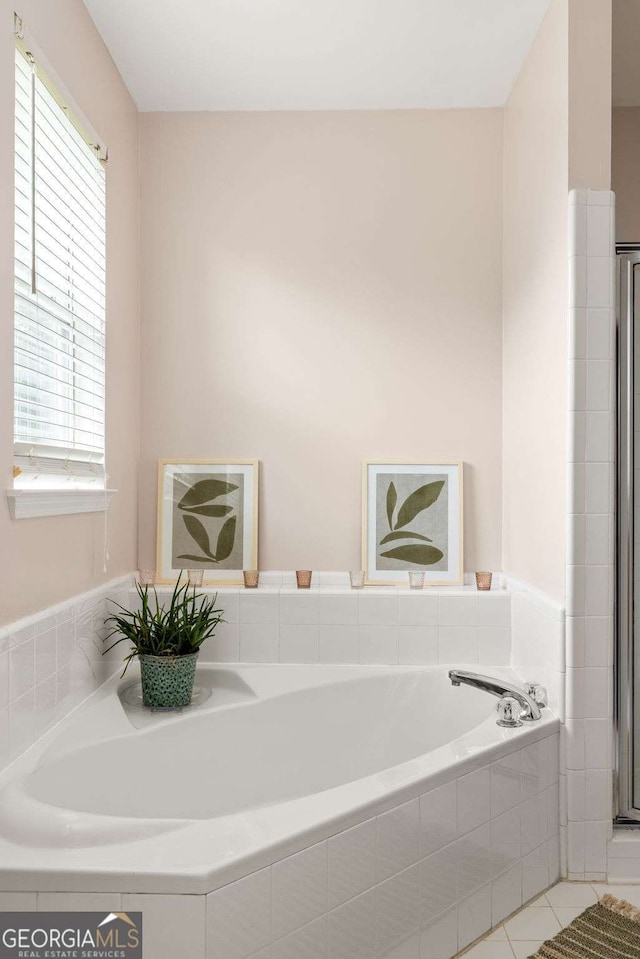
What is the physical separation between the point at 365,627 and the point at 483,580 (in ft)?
1.57

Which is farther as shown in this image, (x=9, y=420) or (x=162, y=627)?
(x=162, y=627)

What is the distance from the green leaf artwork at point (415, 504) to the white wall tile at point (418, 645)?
410 mm

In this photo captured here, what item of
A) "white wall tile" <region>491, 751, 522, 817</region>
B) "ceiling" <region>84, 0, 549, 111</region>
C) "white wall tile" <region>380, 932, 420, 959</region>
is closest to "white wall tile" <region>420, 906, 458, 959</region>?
"white wall tile" <region>380, 932, 420, 959</region>

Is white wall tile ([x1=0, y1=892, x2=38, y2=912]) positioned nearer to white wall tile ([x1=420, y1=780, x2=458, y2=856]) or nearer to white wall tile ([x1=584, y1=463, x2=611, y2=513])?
white wall tile ([x1=420, y1=780, x2=458, y2=856])

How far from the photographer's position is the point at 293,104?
113 inches

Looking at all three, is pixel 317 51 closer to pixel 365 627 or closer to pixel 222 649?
pixel 365 627

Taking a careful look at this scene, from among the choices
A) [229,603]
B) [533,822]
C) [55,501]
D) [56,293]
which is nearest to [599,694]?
[533,822]

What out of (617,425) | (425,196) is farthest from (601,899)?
(425,196)

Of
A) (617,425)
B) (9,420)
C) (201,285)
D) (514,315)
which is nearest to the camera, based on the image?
(9,420)

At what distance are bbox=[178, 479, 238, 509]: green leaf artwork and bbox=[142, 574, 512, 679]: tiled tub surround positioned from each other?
407 millimetres

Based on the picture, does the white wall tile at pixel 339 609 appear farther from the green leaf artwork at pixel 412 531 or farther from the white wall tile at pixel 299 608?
the green leaf artwork at pixel 412 531

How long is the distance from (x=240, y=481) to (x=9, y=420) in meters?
1.22

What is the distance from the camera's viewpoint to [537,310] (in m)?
2.47

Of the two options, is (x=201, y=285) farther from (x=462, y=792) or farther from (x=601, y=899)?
(x=601, y=899)
